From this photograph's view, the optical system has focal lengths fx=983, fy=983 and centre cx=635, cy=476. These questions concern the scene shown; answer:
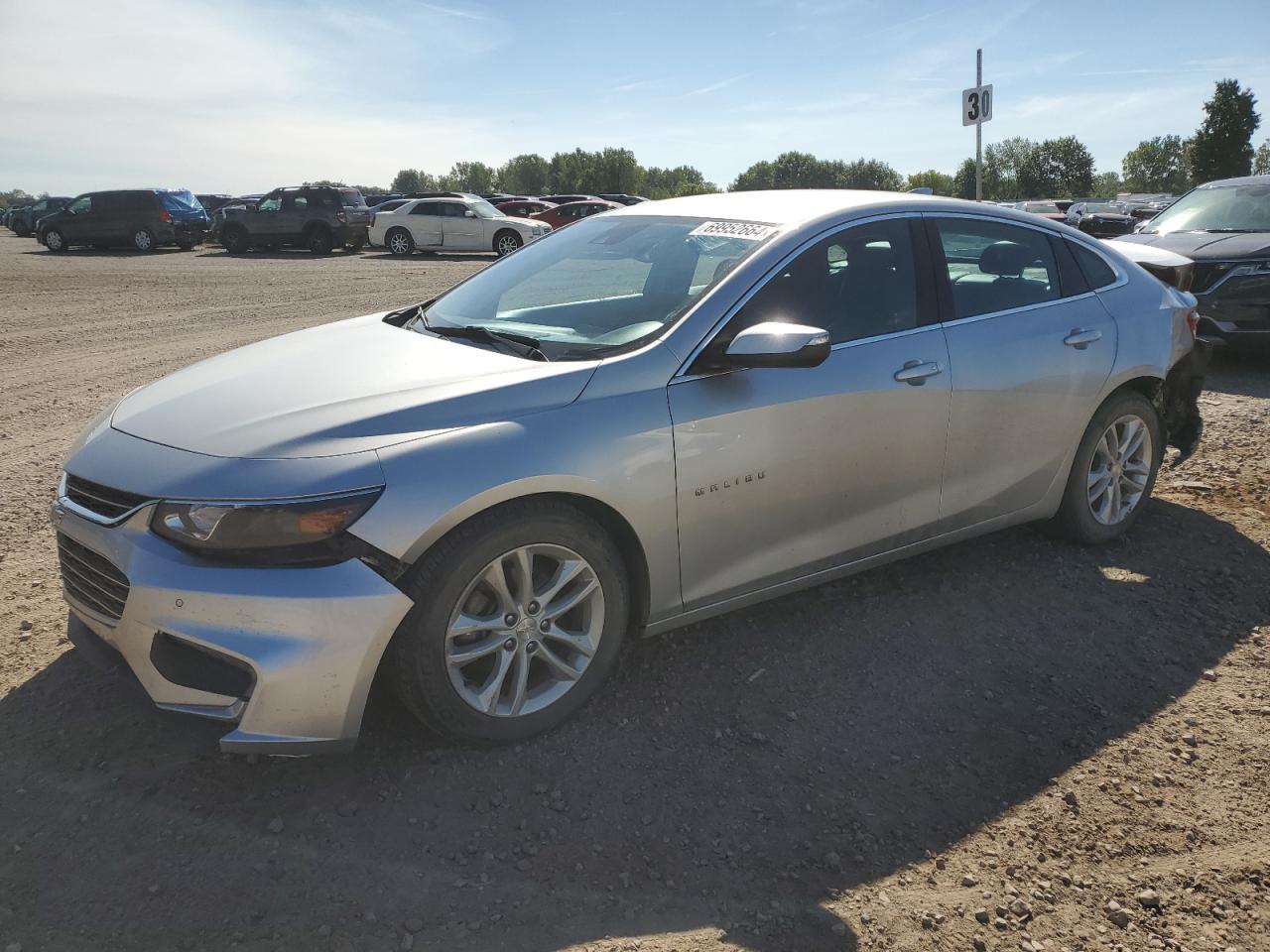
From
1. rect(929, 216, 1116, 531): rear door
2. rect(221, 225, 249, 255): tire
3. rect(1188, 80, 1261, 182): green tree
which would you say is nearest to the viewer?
rect(929, 216, 1116, 531): rear door

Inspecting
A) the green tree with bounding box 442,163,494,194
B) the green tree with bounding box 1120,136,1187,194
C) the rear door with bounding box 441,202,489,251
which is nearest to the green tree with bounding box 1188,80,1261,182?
the rear door with bounding box 441,202,489,251

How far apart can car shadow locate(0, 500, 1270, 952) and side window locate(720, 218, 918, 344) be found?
47.0 inches

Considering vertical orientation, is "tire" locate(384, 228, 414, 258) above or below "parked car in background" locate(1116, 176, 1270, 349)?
above

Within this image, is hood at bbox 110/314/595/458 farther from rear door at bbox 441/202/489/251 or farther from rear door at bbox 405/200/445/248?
rear door at bbox 405/200/445/248

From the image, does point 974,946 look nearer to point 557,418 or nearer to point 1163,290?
point 557,418

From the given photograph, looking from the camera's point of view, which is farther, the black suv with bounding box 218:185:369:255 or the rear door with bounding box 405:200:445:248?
the black suv with bounding box 218:185:369:255

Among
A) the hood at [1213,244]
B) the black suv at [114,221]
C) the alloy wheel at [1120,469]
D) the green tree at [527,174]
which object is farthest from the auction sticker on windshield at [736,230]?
the green tree at [527,174]

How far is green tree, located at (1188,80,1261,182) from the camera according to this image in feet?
190

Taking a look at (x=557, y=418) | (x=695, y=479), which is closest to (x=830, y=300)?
(x=695, y=479)

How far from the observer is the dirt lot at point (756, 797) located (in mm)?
2391

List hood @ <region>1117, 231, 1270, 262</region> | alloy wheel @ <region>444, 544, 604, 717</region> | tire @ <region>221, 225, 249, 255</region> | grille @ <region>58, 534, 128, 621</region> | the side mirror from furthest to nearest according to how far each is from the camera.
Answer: tire @ <region>221, 225, 249, 255</region>
hood @ <region>1117, 231, 1270, 262</region>
the side mirror
alloy wheel @ <region>444, 544, 604, 717</region>
grille @ <region>58, 534, 128, 621</region>

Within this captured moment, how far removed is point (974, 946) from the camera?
2338 millimetres

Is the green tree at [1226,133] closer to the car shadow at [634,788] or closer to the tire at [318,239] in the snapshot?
the tire at [318,239]

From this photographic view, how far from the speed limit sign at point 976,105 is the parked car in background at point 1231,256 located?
493cm
